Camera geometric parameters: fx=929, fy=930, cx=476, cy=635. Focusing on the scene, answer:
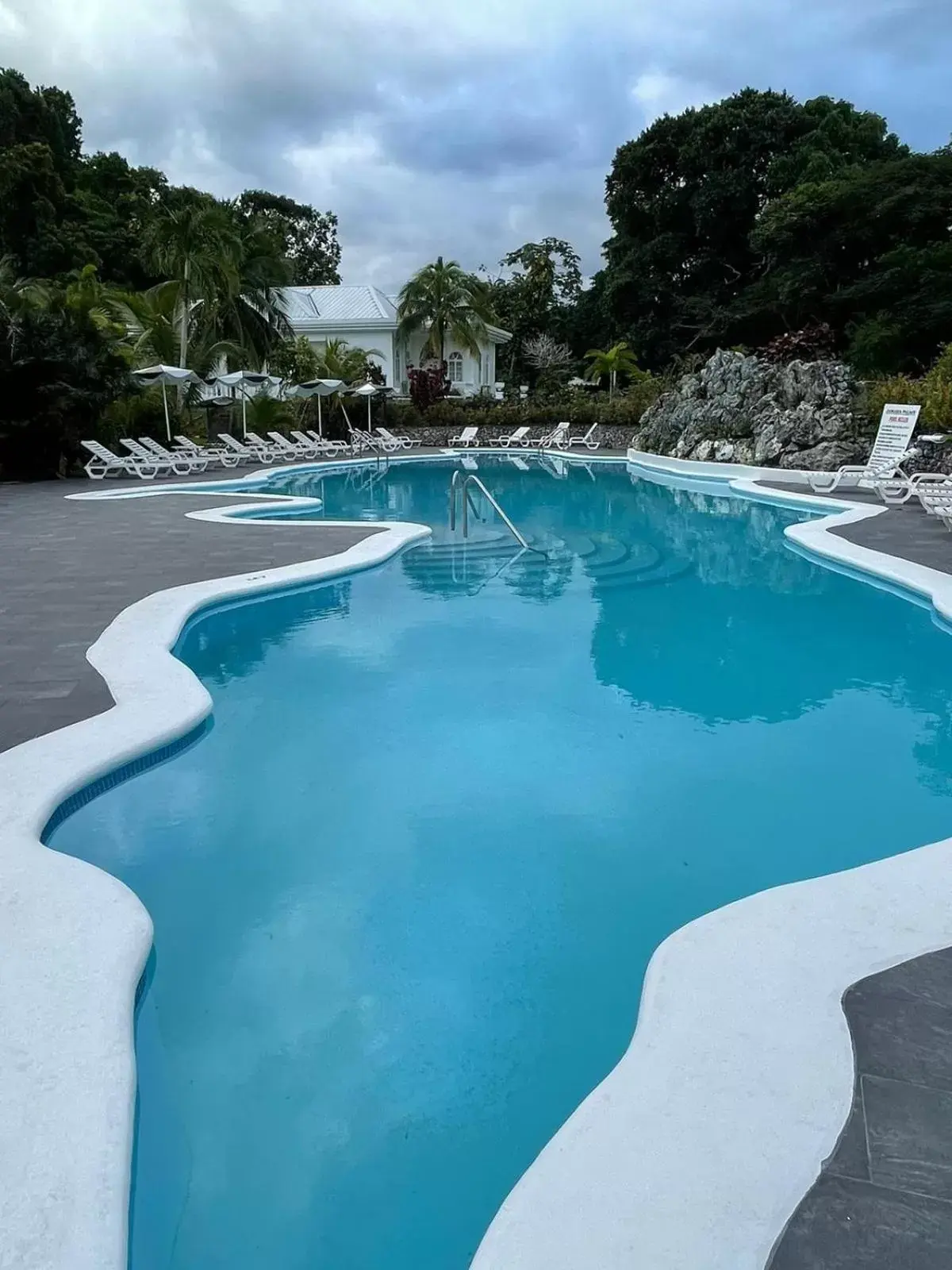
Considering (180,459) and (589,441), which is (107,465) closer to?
(180,459)

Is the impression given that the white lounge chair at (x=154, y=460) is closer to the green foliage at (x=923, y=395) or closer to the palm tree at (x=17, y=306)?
the palm tree at (x=17, y=306)

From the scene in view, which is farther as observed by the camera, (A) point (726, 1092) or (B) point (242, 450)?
(B) point (242, 450)

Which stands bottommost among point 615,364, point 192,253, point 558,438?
point 558,438

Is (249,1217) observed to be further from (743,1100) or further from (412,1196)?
(743,1100)

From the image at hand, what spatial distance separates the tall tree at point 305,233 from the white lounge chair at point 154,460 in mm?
30182

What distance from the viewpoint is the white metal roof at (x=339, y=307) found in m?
37.4

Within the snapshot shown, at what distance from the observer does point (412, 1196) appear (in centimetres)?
249

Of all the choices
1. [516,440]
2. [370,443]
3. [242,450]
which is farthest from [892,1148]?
[516,440]

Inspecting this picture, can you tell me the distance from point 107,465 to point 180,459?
60.1 inches

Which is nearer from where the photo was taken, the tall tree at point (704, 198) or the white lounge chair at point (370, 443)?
the white lounge chair at point (370, 443)

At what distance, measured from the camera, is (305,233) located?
52188 millimetres

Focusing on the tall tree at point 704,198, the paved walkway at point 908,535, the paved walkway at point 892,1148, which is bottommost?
the paved walkway at point 892,1148

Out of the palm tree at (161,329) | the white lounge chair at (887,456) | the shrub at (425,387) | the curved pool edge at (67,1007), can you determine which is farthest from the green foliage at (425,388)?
the curved pool edge at (67,1007)

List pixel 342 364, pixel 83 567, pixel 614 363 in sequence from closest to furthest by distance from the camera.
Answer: pixel 83 567
pixel 342 364
pixel 614 363
